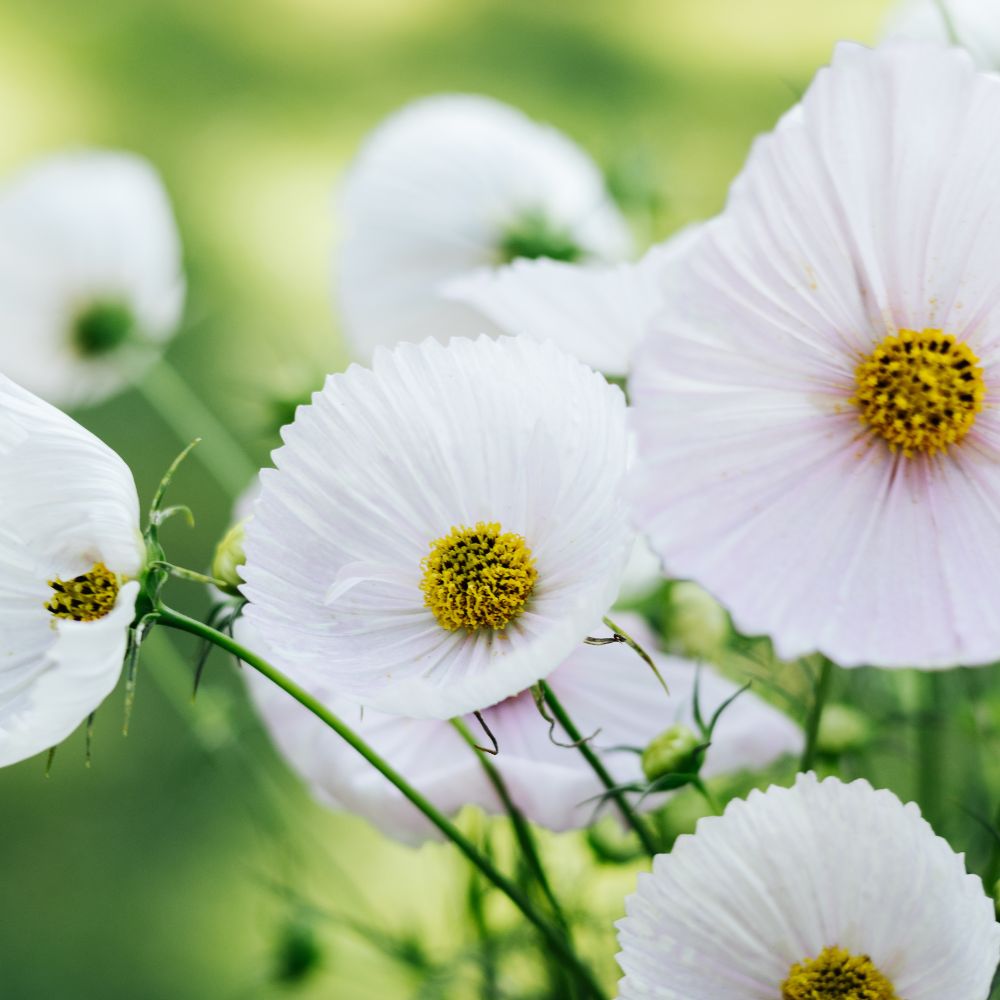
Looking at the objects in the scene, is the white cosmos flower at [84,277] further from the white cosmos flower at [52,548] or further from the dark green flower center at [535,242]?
the white cosmos flower at [52,548]

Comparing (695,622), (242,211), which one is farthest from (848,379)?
(242,211)

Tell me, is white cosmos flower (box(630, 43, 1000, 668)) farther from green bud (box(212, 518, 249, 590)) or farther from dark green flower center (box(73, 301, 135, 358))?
dark green flower center (box(73, 301, 135, 358))

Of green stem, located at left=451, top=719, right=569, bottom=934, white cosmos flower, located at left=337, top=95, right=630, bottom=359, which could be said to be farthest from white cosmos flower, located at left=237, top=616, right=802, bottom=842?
white cosmos flower, located at left=337, top=95, right=630, bottom=359

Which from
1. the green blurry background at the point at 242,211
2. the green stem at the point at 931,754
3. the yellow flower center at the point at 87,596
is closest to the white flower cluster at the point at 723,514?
the yellow flower center at the point at 87,596

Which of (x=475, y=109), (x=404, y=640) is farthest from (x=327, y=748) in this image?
(x=475, y=109)

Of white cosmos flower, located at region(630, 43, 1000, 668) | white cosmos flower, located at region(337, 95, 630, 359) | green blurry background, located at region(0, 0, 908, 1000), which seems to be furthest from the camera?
green blurry background, located at region(0, 0, 908, 1000)

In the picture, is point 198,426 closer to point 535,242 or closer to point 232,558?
point 535,242

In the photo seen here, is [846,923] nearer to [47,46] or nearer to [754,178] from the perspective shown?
[754,178]
